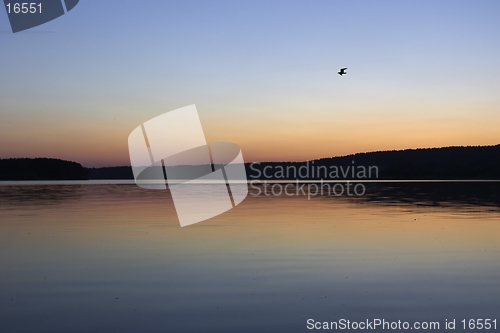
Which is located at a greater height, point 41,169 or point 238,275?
point 238,275

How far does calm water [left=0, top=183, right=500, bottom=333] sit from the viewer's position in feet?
21.4

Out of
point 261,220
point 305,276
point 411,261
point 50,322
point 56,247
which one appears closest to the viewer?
point 50,322

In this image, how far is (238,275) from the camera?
8969mm

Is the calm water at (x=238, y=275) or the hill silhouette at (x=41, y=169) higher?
the calm water at (x=238, y=275)

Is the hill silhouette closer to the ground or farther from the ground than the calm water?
closer to the ground

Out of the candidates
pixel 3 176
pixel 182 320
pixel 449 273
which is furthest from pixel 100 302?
pixel 3 176

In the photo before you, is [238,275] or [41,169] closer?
[238,275]

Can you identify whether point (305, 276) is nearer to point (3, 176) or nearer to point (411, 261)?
point (411, 261)

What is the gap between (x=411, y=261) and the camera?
1044cm

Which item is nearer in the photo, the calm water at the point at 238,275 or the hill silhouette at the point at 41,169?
the calm water at the point at 238,275

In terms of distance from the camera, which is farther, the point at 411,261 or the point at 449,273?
the point at 411,261

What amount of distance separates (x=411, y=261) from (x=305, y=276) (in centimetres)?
296

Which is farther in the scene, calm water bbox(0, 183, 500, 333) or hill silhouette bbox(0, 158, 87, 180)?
hill silhouette bbox(0, 158, 87, 180)

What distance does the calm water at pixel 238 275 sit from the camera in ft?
21.4
